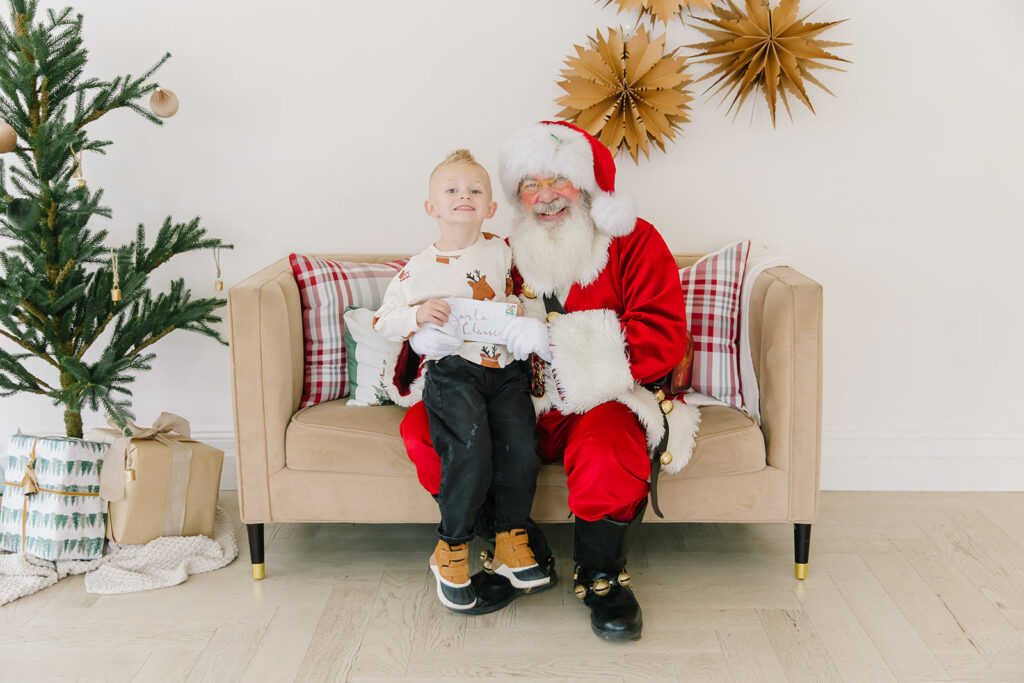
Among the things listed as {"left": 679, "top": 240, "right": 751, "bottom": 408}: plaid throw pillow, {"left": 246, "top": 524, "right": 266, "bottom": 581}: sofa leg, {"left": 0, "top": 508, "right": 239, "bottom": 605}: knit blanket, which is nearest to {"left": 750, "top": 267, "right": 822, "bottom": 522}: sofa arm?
{"left": 679, "top": 240, "right": 751, "bottom": 408}: plaid throw pillow

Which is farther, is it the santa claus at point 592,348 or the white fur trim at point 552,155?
the white fur trim at point 552,155

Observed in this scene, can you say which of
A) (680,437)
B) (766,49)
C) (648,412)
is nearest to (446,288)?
(648,412)

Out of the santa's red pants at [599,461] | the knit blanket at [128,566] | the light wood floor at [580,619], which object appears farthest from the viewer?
the knit blanket at [128,566]

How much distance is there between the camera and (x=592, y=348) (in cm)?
205

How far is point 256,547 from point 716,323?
4.44ft

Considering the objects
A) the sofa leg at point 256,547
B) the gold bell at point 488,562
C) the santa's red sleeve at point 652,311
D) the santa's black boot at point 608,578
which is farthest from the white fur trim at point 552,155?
the sofa leg at point 256,547

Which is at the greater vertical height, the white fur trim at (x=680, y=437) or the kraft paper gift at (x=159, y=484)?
the white fur trim at (x=680, y=437)

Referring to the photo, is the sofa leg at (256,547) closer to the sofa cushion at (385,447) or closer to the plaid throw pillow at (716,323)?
the sofa cushion at (385,447)

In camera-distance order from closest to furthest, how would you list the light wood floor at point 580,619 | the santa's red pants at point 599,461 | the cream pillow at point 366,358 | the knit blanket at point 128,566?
the light wood floor at point 580,619 → the santa's red pants at point 599,461 → the knit blanket at point 128,566 → the cream pillow at point 366,358

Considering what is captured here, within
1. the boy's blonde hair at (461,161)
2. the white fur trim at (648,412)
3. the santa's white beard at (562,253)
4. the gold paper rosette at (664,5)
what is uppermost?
the gold paper rosette at (664,5)

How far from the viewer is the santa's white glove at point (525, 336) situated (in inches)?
79.3

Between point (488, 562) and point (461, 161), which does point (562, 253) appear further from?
point (488, 562)

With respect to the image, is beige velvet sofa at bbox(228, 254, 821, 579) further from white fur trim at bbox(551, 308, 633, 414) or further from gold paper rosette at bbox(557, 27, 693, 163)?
gold paper rosette at bbox(557, 27, 693, 163)

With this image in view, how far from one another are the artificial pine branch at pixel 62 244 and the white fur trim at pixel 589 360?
1113 mm
